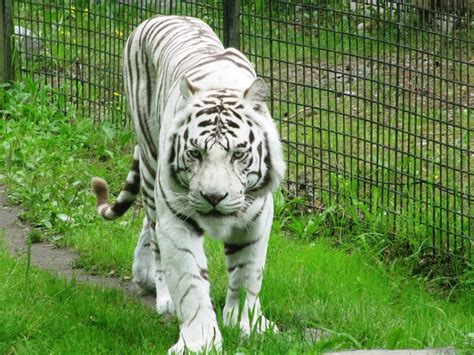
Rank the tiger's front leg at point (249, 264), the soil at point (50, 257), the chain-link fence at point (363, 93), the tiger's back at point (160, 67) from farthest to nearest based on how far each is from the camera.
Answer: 1. the chain-link fence at point (363, 93)
2. the soil at point (50, 257)
3. the tiger's back at point (160, 67)
4. the tiger's front leg at point (249, 264)

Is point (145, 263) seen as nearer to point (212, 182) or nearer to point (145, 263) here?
point (145, 263)

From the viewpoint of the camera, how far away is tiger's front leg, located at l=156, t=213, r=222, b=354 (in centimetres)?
477

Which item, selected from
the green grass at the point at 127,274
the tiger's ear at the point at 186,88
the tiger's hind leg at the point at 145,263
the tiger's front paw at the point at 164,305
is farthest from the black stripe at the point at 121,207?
the tiger's ear at the point at 186,88

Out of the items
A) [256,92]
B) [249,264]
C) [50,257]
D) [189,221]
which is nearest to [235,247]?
[249,264]

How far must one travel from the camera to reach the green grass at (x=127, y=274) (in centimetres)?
498

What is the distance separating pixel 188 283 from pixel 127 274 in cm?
167

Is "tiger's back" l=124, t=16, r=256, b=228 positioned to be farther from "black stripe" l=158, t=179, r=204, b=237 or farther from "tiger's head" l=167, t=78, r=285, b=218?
"black stripe" l=158, t=179, r=204, b=237

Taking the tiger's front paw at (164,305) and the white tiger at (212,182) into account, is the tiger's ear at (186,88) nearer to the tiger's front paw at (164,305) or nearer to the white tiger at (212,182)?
the white tiger at (212,182)

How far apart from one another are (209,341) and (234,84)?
1.14 meters

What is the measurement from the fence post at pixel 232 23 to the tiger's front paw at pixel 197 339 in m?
3.16

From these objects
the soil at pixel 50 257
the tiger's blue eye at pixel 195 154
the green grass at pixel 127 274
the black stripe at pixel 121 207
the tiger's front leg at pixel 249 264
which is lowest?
the soil at pixel 50 257

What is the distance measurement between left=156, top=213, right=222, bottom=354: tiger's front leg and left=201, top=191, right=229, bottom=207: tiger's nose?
35cm

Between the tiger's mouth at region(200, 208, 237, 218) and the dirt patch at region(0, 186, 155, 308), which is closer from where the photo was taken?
the tiger's mouth at region(200, 208, 237, 218)

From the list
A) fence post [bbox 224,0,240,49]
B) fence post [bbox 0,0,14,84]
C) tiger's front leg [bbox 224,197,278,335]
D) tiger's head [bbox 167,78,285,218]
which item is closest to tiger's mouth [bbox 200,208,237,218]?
tiger's head [bbox 167,78,285,218]
